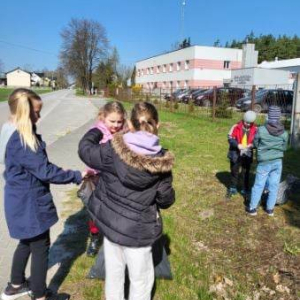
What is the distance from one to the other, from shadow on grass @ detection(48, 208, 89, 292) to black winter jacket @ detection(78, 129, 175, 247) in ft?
3.99

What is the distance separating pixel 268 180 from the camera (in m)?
5.27

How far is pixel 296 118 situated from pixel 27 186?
351 inches

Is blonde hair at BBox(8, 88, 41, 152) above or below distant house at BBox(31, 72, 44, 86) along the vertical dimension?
above

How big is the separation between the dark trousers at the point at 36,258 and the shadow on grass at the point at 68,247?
0.43 metres

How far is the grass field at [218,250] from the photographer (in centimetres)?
350

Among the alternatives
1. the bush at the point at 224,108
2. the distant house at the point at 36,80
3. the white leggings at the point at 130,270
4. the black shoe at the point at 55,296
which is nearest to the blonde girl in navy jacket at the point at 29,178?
the black shoe at the point at 55,296

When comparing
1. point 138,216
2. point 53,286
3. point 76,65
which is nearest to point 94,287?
point 53,286

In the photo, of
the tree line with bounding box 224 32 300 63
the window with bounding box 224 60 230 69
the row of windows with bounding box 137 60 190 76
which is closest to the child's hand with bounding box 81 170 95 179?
the row of windows with bounding box 137 60 190 76

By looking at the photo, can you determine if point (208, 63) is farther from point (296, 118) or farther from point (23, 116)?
point (23, 116)

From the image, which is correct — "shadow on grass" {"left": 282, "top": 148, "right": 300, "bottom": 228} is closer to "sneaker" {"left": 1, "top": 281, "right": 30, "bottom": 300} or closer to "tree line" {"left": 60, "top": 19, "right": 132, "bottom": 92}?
"sneaker" {"left": 1, "top": 281, "right": 30, "bottom": 300}

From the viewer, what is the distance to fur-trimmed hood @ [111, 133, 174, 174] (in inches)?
97.1

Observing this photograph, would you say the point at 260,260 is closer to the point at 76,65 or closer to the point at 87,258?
the point at 87,258

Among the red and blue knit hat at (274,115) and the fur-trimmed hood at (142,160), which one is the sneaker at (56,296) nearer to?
the fur-trimmed hood at (142,160)

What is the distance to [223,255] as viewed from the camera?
4.18 m
